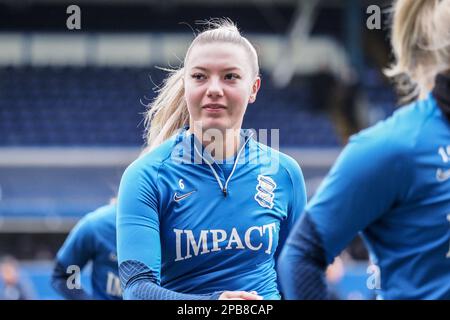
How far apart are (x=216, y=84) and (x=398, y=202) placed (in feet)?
2.58

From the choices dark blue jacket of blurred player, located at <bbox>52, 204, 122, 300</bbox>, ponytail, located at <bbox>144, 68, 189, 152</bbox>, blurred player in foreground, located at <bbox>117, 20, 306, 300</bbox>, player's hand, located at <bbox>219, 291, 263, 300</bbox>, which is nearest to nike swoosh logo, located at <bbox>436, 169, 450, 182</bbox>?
player's hand, located at <bbox>219, 291, 263, 300</bbox>

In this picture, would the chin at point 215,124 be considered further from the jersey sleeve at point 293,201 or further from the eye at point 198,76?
the jersey sleeve at point 293,201

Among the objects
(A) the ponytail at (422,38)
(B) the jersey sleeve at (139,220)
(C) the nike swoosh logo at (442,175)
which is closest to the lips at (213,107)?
(B) the jersey sleeve at (139,220)

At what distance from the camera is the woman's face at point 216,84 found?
220 centimetres

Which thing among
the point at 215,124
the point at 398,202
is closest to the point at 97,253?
the point at 215,124

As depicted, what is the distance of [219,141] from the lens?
236 cm

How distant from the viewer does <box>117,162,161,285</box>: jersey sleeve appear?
6.90 feet

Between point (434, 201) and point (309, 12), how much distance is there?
13.8 meters

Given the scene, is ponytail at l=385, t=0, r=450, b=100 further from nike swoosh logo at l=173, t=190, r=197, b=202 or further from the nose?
nike swoosh logo at l=173, t=190, r=197, b=202

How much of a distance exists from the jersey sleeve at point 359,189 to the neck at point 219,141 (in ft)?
2.71

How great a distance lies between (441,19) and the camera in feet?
5.12

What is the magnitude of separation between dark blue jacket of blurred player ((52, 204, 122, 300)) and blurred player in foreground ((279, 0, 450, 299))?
2711mm

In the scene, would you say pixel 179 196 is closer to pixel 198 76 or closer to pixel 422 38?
pixel 198 76
